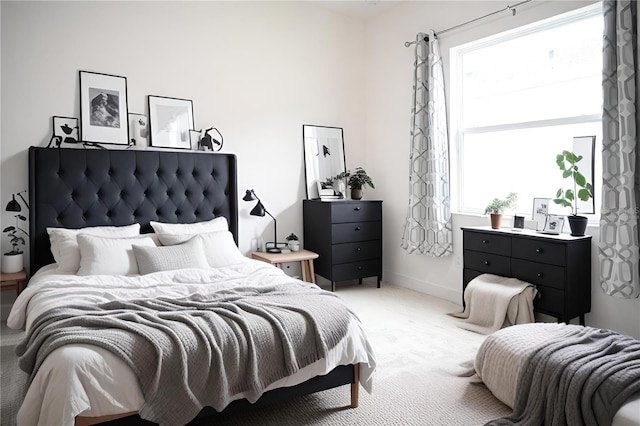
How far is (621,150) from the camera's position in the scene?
2873 millimetres

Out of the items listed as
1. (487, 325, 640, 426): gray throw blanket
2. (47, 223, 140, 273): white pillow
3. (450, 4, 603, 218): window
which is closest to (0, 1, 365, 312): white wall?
(47, 223, 140, 273): white pillow

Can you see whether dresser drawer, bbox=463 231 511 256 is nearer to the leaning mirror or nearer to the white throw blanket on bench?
the white throw blanket on bench

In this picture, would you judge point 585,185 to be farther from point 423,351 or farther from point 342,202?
point 342,202

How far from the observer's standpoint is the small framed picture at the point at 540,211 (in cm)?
346

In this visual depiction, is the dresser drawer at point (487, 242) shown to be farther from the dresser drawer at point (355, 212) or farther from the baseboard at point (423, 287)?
the dresser drawer at point (355, 212)

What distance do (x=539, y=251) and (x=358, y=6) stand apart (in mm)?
3226

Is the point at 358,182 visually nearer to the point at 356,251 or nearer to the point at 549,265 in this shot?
the point at 356,251

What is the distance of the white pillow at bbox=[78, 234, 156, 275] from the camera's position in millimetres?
3082

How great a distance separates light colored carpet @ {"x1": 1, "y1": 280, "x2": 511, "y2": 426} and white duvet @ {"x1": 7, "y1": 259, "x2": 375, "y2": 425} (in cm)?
20

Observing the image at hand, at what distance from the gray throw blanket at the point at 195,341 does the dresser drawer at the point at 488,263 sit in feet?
5.76

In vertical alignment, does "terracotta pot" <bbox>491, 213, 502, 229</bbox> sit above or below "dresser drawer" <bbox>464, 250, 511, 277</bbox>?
above

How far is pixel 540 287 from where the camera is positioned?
326 centimetres

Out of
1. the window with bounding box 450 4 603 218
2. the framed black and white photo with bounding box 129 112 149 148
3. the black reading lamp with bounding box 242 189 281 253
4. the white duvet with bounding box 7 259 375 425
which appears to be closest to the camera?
the white duvet with bounding box 7 259 375 425

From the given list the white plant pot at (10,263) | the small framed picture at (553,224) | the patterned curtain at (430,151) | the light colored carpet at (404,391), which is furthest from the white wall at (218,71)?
the small framed picture at (553,224)
